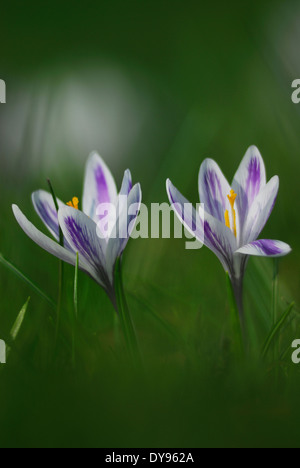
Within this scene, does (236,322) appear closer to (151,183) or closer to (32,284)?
(32,284)

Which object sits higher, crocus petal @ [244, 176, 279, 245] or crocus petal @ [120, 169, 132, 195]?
crocus petal @ [120, 169, 132, 195]

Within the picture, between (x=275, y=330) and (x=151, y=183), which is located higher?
(x=151, y=183)

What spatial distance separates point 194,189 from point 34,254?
18 centimetres

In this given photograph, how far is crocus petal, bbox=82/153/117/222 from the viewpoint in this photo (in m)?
0.40

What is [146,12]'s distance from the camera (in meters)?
0.63

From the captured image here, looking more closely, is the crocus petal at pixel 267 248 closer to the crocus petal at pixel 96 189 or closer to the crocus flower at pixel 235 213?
the crocus flower at pixel 235 213

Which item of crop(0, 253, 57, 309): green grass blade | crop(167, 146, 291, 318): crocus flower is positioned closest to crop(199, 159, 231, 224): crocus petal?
crop(167, 146, 291, 318): crocus flower

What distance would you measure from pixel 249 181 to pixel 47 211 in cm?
13

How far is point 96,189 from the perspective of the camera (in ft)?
1.34

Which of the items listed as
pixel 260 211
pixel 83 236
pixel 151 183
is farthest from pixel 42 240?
pixel 151 183

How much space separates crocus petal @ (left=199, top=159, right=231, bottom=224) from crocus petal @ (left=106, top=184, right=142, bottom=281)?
0.17ft

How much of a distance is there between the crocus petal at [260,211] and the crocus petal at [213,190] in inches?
0.9

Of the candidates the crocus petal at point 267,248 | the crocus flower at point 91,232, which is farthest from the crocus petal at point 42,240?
the crocus petal at point 267,248

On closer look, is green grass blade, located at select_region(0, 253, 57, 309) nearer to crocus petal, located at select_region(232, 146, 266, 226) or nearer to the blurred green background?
the blurred green background
